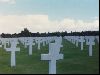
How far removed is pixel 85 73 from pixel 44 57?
3330 millimetres

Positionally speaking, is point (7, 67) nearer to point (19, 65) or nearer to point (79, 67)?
point (19, 65)

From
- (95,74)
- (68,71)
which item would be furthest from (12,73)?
(95,74)

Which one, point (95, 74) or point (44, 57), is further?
point (95, 74)

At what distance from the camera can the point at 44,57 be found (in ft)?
39.2

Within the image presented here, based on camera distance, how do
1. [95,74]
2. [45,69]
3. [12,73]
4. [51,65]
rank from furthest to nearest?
[45,69] < [12,73] < [95,74] < [51,65]

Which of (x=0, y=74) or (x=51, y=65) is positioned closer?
(x=51, y=65)

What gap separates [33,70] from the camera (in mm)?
16156

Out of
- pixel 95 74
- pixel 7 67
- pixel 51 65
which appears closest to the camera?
pixel 51 65

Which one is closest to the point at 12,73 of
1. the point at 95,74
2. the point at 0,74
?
the point at 0,74

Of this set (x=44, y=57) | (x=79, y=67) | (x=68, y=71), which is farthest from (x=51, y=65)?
(x=79, y=67)

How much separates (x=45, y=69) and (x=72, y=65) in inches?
67.4

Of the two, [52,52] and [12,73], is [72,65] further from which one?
[52,52]

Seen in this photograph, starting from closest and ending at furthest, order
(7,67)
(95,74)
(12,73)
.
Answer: (95,74) → (12,73) → (7,67)

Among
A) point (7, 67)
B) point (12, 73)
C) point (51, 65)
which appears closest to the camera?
point (51, 65)
